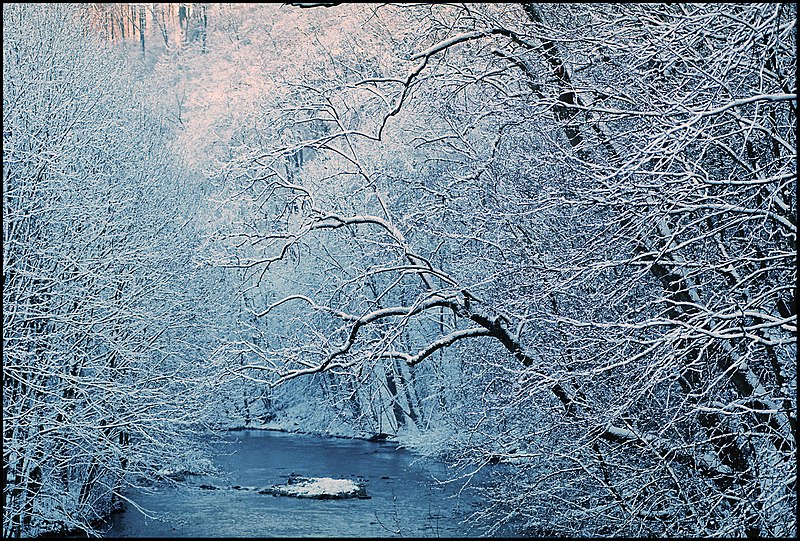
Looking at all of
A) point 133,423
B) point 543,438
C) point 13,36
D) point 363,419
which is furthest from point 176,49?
point 543,438

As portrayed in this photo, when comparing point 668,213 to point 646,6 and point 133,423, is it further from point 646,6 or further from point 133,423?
point 133,423

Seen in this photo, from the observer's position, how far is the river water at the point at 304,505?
15.3 meters

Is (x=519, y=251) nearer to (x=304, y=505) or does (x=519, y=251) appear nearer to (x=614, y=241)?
(x=614, y=241)

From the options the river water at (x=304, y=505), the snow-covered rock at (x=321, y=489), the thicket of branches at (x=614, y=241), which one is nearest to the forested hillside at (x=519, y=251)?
the thicket of branches at (x=614, y=241)

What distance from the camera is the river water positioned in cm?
1527

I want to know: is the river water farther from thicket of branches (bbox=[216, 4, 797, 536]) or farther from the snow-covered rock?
thicket of branches (bbox=[216, 4, 797, 536])

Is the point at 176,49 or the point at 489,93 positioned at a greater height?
the point at 176,49

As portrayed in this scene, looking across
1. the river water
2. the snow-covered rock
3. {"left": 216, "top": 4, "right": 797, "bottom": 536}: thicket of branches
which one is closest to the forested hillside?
{"left": 216, "top": 4, "right": 797, "bottom": 536}: thicket of branches

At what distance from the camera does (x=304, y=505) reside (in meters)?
18.0

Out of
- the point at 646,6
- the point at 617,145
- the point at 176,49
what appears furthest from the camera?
the point at 176,49

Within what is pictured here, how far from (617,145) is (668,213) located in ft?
7.38

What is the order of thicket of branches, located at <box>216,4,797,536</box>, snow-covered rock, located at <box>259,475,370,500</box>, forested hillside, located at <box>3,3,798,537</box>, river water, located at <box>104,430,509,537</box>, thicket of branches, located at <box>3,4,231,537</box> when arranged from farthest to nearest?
1. snow-covered rock, located at <box>259,475,370,500</box>
2. river water, located at <box>104,430,509,537</box>
3. thicket of branches, located at <box>3,4,231,537</box>
4. forested hillside, located at <box>3,3,798,537</box>
5. thicket of branches, located at <box>216,4,797,536</box>

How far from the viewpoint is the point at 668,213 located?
17.5 ft

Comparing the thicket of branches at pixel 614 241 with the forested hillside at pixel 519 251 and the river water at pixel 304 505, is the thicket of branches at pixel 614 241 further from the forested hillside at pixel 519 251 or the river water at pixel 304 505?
the river water at pixel 304 505
